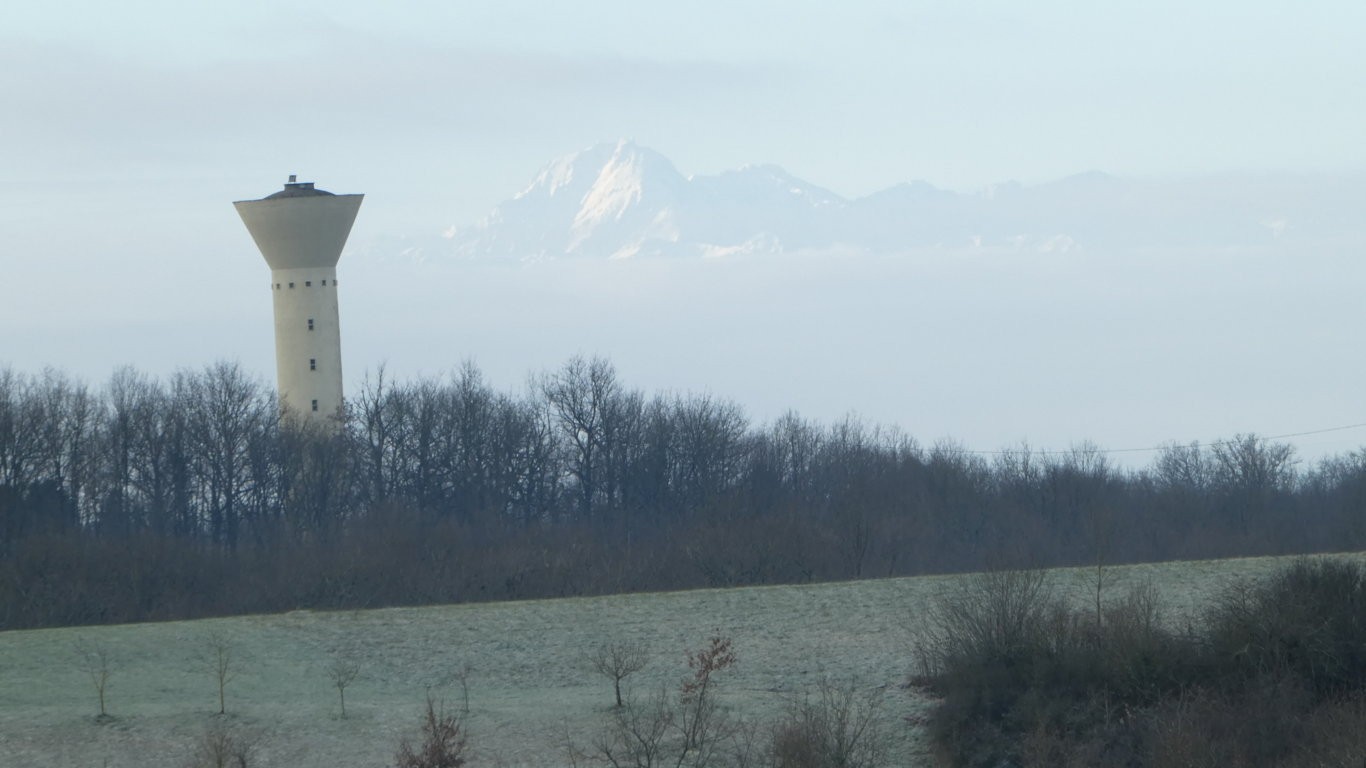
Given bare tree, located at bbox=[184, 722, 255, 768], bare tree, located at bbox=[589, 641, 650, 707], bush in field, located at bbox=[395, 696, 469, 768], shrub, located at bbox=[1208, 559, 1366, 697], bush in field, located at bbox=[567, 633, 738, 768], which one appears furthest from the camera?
bare tree, located at bbox=[589, 641, 650, 707]

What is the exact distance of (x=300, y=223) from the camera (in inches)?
1881

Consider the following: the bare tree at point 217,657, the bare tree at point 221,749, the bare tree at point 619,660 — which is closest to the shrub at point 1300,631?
the bare tree at point 619,660

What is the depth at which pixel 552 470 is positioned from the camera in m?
60.3

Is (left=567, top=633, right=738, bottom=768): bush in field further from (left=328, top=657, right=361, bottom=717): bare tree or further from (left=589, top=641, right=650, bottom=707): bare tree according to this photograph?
(left=328, top=657, right=361, bottom=717): bare tree

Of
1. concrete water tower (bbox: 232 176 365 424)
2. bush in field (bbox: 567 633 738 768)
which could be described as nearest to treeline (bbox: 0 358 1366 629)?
concrete water tower (bbox: 232 176 365 424)

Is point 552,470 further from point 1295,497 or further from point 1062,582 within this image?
point 1062,582

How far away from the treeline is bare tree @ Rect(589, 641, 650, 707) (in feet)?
31.5

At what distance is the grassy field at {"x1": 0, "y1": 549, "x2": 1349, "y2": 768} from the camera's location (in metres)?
21.9

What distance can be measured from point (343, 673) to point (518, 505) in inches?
1316

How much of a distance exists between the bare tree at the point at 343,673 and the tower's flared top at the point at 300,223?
23.5m

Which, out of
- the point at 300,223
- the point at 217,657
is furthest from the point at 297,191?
the point at 217,657

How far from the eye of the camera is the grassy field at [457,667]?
21891mm

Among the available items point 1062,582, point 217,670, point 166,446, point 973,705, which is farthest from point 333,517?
point 973,705

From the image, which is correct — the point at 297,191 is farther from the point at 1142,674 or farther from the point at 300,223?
the point at 1142,674
